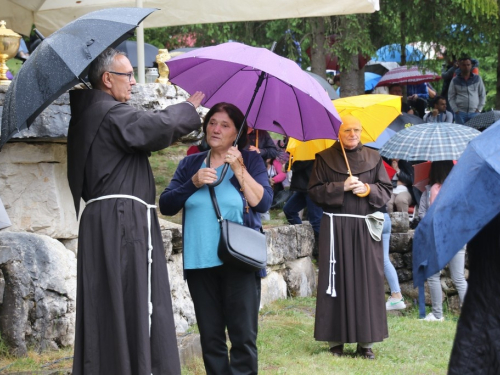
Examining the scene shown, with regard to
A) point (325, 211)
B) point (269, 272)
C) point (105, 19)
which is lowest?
point (269, 272)

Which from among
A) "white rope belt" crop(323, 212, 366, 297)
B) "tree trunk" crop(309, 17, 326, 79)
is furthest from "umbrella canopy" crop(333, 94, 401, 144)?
"tree trunk" crop(309, 17, 326, 79)

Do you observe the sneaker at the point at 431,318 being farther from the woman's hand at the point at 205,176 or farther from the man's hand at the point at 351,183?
the woman's hand at the point at 205,176

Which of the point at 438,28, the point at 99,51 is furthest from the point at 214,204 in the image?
the point at 438,28

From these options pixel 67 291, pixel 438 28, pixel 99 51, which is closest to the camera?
pixel 99 51

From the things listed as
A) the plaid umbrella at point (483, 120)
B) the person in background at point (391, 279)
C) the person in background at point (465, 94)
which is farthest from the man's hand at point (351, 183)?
the person in background at point (465, 94)

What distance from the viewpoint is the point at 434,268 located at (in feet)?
9.41

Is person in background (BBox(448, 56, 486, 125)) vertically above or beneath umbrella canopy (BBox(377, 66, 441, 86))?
beneath

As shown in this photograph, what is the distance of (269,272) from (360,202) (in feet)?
6.98

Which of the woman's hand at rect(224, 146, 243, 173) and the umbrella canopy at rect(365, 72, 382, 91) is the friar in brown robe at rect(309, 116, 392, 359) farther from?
the umbrella canopy at rect(365, 72, 382, 91)

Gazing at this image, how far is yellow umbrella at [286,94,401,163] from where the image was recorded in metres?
6.98

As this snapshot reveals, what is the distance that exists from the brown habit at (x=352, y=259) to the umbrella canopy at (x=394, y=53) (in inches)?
219

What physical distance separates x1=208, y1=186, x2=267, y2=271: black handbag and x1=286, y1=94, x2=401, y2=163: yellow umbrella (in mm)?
2354

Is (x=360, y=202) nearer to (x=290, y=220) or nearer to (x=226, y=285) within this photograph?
(x=226, y=285)

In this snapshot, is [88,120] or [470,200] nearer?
[470,200]
